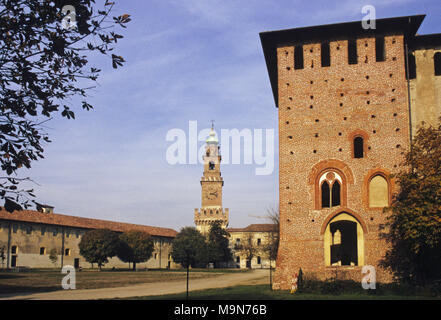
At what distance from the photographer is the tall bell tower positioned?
302ft

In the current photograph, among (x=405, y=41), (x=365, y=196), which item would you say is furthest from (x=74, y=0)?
(x=405, y=41)

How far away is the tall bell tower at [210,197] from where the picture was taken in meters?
92.1

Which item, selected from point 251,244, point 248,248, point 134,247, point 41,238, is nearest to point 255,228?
point 251,244

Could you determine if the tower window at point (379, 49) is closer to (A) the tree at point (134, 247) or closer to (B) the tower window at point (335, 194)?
(B) the tower window at point (335, 194)

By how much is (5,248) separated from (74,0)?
5402 cm

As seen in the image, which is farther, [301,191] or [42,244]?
[42,244]

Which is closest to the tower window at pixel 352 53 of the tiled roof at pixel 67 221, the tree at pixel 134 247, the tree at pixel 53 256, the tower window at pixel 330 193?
the tower window at pixel 330 193

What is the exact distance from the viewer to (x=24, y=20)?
298 inches

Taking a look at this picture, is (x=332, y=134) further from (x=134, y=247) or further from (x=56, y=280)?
(x=134, y=247)

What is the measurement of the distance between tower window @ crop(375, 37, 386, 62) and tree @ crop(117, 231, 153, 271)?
46.1 meters

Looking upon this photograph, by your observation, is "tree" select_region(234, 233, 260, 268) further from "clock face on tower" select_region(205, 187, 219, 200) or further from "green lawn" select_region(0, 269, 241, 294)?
"green lawn" select_region(0, 269, 241, 294)

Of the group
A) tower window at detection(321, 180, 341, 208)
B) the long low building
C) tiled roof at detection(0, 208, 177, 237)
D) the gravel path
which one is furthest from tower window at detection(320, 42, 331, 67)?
tiled roof at detection(0, 208, 177, 237)

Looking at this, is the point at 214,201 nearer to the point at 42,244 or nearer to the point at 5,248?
the point at 42,244
